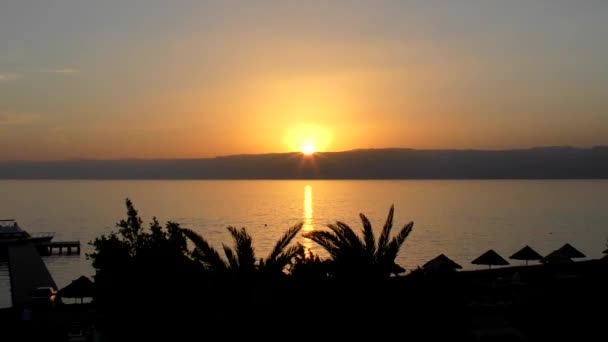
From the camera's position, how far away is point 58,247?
96.0 meters

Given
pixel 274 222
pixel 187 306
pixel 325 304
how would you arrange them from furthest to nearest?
pixel 274 222, pixel 187 306, pixel 325 304

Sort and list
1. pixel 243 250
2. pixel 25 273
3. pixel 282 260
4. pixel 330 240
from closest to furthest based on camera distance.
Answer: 1. pixel 243 250
2. pixel 282 260
3. pixel 330 240
4. pixel 25 273

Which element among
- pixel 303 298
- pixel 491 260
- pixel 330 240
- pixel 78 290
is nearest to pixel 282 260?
pixel 303 298

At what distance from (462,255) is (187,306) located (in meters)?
71.9

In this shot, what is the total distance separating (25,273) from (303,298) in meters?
48.8

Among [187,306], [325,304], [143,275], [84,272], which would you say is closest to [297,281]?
[325,304]

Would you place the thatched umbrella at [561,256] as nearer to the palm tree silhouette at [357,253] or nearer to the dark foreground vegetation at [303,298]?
the dark foreground vegetation at [303,298]

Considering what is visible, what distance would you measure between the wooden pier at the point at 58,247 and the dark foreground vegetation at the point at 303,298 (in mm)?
76829

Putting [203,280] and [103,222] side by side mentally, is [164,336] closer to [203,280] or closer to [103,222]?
[203,280]

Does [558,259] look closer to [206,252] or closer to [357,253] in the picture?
[357,253]

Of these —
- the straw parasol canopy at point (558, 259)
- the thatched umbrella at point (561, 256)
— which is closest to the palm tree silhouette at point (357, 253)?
the straw parasol canopy at point (558, 259)

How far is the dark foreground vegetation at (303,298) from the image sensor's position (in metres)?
15.7

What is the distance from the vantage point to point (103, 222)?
460ft

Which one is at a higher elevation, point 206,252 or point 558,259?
point 206,252
